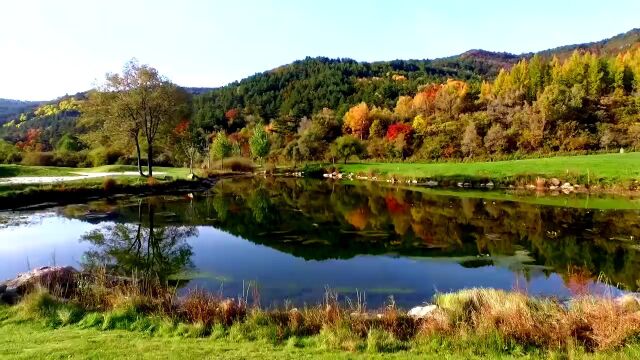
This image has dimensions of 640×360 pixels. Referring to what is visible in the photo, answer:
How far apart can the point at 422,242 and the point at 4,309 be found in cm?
1646

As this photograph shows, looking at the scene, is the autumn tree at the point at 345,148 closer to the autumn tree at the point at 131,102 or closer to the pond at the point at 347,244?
the autumn tree at the point at 131,102

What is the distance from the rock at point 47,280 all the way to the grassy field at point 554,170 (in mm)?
40125

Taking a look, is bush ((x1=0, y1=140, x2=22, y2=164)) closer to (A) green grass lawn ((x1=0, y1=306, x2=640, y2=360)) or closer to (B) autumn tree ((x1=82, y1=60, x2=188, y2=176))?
(B) autumn tree ((x1=82, y1=60, x2=188, y2=176))

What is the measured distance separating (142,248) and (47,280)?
8783 millimetres

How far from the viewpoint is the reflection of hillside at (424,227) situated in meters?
19.0

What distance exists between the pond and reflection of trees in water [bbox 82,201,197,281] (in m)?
0.05

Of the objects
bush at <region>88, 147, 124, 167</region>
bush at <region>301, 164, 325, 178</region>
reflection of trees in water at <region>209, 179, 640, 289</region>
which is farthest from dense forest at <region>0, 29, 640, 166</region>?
reflection of trees in water at <region>209, 179, 640, 289</region>

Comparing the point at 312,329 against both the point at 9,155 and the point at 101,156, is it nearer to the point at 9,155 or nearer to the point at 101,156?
the point at 101,156

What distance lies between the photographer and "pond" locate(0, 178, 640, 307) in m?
15.2

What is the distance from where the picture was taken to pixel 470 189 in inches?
1761

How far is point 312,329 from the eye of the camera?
964 centimetres

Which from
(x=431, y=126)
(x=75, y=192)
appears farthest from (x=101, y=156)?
(x=431, y=126)

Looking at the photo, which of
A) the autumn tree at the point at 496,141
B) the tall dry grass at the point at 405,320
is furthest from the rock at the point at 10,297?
the autumn tree at the point at 496,141

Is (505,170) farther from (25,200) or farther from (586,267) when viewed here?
Result: (25,200)
